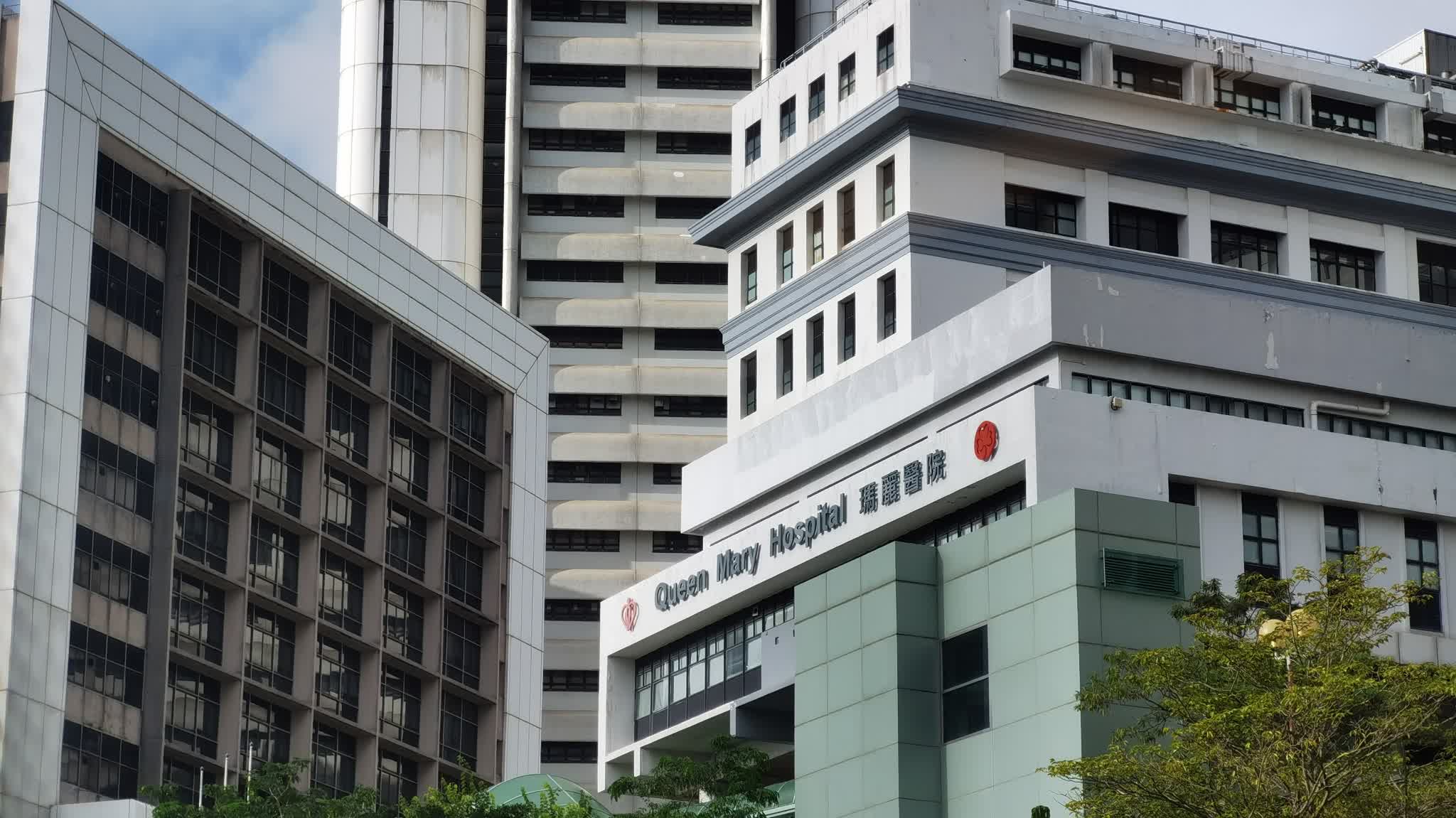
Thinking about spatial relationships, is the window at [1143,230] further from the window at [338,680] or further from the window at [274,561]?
the window at [338,680]

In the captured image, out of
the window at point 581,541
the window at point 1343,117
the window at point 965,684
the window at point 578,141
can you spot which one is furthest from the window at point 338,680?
the window at point 578,141

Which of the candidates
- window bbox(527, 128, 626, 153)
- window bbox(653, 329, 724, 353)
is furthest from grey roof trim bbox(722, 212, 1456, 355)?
window bbox(527, 128, 626, 153)

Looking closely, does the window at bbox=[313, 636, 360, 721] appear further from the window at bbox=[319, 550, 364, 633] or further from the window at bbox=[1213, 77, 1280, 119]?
the window at bbox=[1213, 77, 1280, 119]

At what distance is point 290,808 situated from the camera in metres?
70.8

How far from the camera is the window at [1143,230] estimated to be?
97.0 m

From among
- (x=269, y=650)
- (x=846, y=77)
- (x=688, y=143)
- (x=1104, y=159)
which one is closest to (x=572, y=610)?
(x=688, y=143)

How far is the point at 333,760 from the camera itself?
10638 centimetres

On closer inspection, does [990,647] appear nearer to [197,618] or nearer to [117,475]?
[117,475]

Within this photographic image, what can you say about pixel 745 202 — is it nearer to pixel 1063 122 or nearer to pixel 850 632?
pixel 1063 122

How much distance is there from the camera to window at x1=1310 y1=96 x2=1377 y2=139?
10100cm

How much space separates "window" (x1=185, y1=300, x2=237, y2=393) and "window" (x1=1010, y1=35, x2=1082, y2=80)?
31111 mm

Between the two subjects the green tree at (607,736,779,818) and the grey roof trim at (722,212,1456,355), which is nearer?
the green tree at (607,736,779,818)

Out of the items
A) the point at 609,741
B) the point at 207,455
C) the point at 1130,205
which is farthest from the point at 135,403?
the point at 1130,205

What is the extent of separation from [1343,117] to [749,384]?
24194mm
